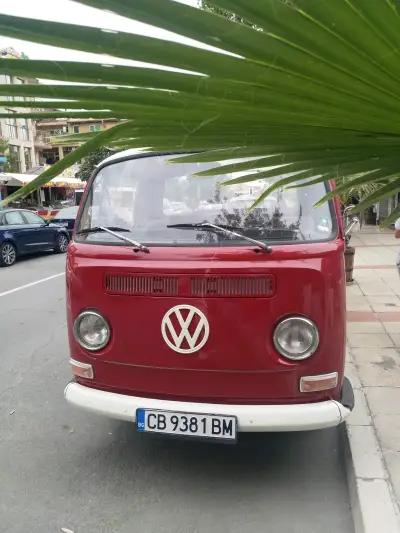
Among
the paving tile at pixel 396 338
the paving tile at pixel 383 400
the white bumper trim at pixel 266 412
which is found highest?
the white bumper trim at pixel 266 412

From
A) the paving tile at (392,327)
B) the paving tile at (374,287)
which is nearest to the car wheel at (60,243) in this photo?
the paving tile at (374,287)

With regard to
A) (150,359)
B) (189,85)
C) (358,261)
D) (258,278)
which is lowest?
(358,261)

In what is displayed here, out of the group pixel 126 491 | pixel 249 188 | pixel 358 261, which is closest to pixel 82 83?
pixel 249 188

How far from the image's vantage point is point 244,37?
0.68 metres

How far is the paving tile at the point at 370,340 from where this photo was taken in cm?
555

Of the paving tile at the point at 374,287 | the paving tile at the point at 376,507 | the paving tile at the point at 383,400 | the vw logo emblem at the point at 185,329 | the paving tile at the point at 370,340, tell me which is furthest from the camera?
the paving tile at the point at 374,287

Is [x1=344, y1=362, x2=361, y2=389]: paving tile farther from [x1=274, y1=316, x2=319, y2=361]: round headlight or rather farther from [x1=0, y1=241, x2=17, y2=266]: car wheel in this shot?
[x1=0, y1=241, x2=17, y2=266]: car wheel

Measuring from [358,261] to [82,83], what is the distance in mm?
12147

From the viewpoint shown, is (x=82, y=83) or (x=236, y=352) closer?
(x=82, y=83)

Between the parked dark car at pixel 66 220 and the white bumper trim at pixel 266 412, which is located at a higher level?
the white bumper trim at pixel 266 412

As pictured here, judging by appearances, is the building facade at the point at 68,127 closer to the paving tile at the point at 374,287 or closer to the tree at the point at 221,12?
the tree at the point at 221,12

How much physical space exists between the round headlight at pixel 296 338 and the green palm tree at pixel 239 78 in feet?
6.77

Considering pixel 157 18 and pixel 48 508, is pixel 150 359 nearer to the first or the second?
pixel 48 508

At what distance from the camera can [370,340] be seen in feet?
18.9
